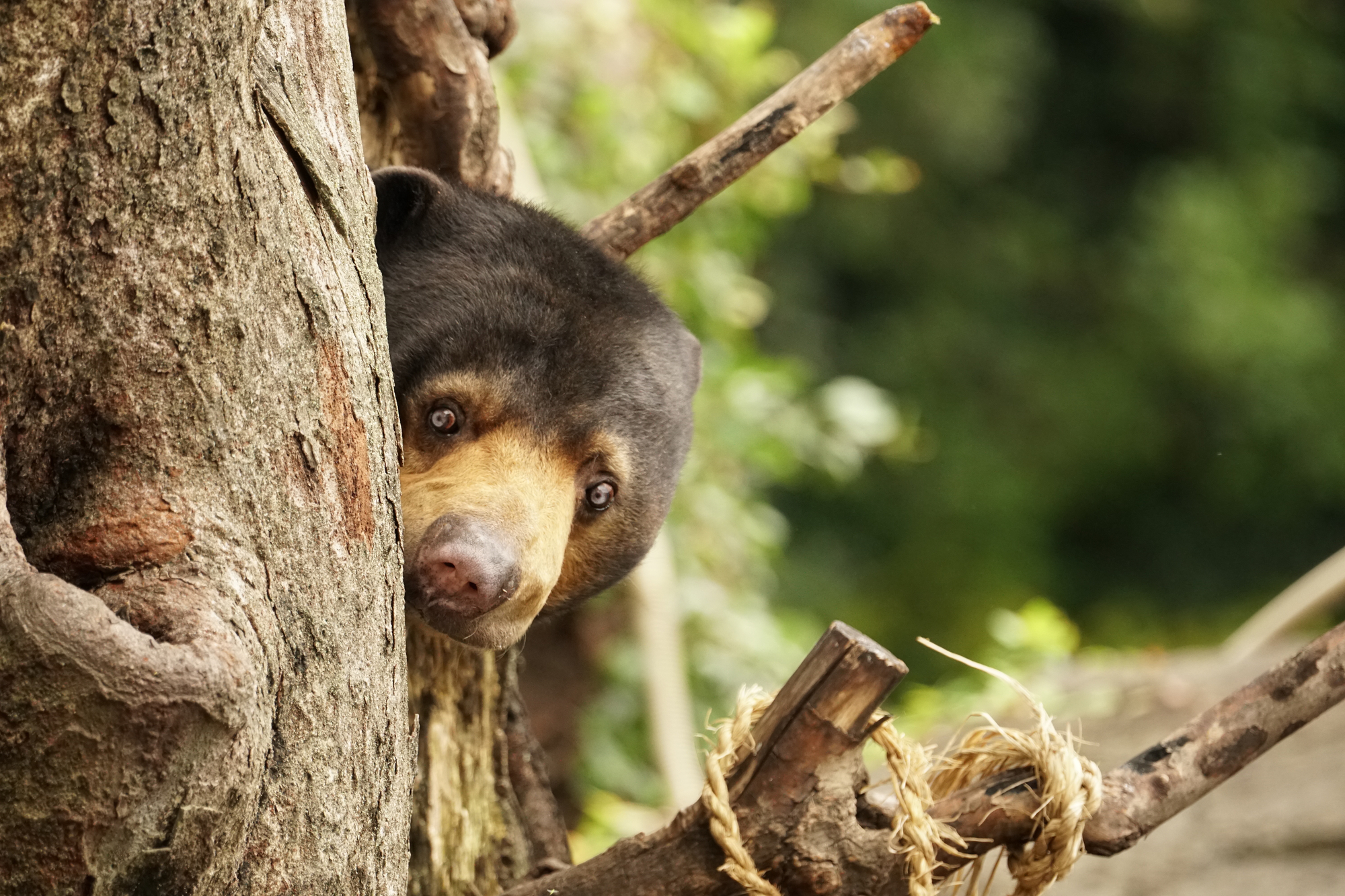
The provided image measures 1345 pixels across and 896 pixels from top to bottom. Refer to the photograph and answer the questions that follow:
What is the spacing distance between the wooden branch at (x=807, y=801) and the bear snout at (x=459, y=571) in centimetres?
38

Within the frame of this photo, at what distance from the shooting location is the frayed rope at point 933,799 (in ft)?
4.99

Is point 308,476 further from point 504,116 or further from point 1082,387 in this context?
point 1082,387

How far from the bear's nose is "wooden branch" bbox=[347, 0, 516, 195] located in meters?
0.78

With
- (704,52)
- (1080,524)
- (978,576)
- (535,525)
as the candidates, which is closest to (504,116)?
(704,52)

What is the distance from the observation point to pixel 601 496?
2170 millimetres

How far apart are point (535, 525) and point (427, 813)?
499 mm

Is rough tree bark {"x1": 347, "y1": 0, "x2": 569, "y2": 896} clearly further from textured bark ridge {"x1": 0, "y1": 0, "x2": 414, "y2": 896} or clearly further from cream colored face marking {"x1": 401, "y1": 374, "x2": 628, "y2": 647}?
textured bark ridge {"x1": 0, "y1": 0, "x2": 414, "y2": 896}

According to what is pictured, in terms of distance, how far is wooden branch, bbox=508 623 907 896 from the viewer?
1.52 meters

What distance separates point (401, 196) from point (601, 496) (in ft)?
1.78

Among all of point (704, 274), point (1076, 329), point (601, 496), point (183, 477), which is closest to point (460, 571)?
point (601, 496)

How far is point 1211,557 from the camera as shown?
28.6ft

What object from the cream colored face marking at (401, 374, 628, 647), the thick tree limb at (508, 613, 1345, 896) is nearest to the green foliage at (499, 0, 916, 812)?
the cream colored face marking at (401, 374, 628, 647)

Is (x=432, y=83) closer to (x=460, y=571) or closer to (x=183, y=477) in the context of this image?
(x=460, y=571)

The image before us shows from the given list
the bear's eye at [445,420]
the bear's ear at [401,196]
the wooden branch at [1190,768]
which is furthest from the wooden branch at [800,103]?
the wooden branch at [1190,768]
